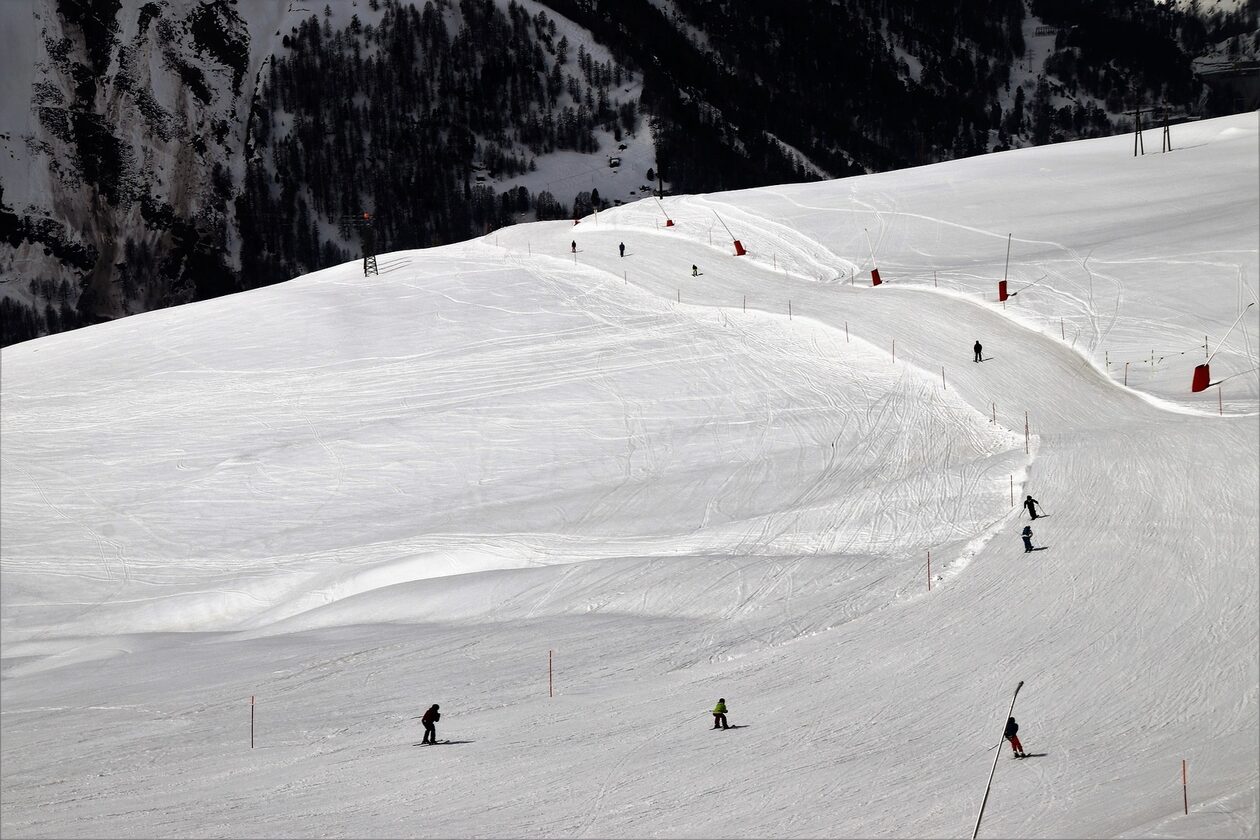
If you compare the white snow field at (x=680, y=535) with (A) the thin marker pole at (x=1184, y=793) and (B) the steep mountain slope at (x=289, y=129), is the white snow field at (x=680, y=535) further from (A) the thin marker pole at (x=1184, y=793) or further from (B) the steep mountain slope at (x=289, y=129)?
(B) the steep mountain slope at (x=289, y=129)

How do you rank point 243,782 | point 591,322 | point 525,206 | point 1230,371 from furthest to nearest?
point 525,206 < point 591,322 < point 1230,371 < point 243,782

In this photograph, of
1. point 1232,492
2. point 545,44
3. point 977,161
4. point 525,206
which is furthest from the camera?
point 545,44

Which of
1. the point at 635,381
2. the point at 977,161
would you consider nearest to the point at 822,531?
the point at 635,381

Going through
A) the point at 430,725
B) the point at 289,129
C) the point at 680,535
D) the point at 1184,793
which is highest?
the point at 289,129

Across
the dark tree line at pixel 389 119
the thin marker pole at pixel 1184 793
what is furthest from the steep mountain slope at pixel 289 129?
the thin marker pole at pixel 1184 793

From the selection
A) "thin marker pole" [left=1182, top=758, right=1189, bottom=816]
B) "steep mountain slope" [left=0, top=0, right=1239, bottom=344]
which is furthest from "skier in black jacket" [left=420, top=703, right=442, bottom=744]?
"steep mountain slope" [left=0, top=0, right=1239, bottom=344]

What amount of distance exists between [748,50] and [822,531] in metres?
166

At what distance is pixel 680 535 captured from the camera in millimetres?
30297

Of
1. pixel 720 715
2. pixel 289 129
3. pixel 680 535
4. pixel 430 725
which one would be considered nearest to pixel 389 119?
pixel 289 129

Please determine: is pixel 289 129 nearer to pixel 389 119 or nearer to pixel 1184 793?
pixel 389 119

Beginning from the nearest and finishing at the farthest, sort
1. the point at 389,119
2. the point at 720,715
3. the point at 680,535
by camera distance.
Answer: the point at 720,715 → the point at 680,535 → the point at 389,119

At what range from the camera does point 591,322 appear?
152ft

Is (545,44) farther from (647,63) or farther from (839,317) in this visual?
(839,317)

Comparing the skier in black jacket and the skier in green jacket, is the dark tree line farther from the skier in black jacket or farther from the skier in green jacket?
the skier in green jacket
